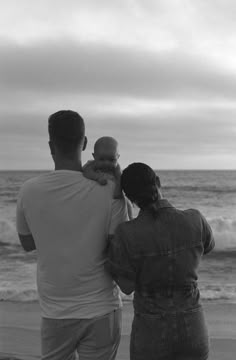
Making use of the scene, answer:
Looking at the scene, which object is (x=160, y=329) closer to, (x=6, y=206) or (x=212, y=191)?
(x=6, y=206)

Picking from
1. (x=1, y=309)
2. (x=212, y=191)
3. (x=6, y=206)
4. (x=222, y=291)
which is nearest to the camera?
(x=1, y=309)

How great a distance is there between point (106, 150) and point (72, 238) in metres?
0.48

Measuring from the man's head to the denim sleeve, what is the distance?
1.21ft

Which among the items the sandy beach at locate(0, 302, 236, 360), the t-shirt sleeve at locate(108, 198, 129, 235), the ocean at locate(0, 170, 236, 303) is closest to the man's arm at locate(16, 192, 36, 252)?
the t-shirt sleeve at locate(108, 198, 129, 235)

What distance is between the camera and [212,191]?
34.7 m

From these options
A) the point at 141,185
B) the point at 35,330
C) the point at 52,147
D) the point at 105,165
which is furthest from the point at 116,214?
the point at 35,330

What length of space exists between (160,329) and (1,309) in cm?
484

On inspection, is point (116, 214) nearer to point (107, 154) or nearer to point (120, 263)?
point (120, 263)

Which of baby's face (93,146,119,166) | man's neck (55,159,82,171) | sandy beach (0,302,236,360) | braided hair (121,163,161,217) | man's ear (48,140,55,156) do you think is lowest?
sandy beach (0,302,236,360)

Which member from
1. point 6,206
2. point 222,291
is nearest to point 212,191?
point 6,206

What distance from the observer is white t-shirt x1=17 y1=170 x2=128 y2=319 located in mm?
1986

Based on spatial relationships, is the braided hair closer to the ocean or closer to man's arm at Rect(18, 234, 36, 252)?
man's arm at Rect(18, 234, 36, 252)

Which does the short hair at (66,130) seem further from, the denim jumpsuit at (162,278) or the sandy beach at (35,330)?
the sandy beach at (35,330)

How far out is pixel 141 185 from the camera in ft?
6.61
